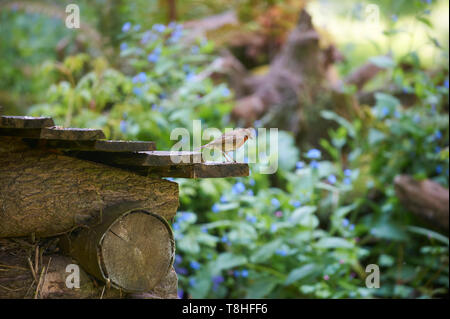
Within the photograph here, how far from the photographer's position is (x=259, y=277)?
3.97 m

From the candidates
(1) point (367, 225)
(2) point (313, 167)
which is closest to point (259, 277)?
(2) point (313, 167)

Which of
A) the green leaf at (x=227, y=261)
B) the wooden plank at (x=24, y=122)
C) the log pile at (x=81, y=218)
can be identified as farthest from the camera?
the green leaf at (x=227, y=261)

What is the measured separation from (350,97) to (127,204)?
416cm

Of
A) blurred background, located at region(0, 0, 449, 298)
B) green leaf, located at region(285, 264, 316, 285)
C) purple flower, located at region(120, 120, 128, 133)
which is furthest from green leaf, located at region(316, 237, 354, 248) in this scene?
purple flower, located at region(120, 120, 128, 133)

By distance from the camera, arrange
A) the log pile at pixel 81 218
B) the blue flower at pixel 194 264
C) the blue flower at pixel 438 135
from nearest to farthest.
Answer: the log pile at pixel 81 218
the blue flower at pixel 194 264
the blue flower at pixel 438 135

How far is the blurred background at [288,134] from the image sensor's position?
4004 millimetres

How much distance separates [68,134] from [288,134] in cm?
397

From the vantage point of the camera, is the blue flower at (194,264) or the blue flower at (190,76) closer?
the blue flower at (194,264)

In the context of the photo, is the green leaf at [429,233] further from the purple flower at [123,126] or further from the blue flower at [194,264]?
the purple flower at [123,126]

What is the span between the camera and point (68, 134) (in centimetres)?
175

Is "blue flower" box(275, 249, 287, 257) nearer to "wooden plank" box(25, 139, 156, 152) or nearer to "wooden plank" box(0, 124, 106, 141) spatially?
"wooden plank" box(25, 139, 156, 152)

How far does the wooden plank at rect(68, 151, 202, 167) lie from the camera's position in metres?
1.94

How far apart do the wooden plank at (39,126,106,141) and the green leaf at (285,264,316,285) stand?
2.38 metres

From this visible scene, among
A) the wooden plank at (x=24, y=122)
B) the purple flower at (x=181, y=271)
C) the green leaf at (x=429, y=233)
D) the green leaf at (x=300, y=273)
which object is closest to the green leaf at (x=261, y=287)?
the green leaf at (x=300, y=273)
